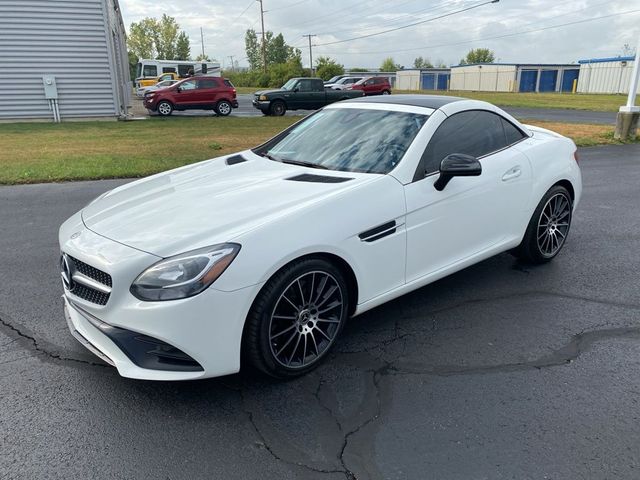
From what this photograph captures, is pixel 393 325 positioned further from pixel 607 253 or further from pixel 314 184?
pixel 607 253

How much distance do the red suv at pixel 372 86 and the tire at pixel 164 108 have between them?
1145cm

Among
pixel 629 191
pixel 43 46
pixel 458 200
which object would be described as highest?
pixel 43 46

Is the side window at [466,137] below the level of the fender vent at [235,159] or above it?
above

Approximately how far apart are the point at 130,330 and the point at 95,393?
1.99 feet

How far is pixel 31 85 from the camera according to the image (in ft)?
56.4

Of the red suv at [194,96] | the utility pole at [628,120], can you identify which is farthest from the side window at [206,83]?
the utility pole at [628,120]

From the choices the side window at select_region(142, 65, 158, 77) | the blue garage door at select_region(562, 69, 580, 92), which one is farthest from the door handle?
the blue garage door at select_region(562, 69, 580, 92)

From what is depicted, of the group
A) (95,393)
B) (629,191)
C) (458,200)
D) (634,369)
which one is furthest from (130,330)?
(629,191)

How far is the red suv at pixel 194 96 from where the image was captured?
21.4m

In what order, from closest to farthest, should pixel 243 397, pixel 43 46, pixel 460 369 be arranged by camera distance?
1. pixel 243 397
2. pixel 460 369
3. pixel 43 46

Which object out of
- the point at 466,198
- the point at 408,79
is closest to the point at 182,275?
the point at 466,198

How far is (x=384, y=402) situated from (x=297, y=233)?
1.07m

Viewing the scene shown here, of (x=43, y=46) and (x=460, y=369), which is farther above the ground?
(x=43, y=46)

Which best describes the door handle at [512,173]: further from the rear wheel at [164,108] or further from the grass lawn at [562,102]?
the grass lawn at [562,102]
